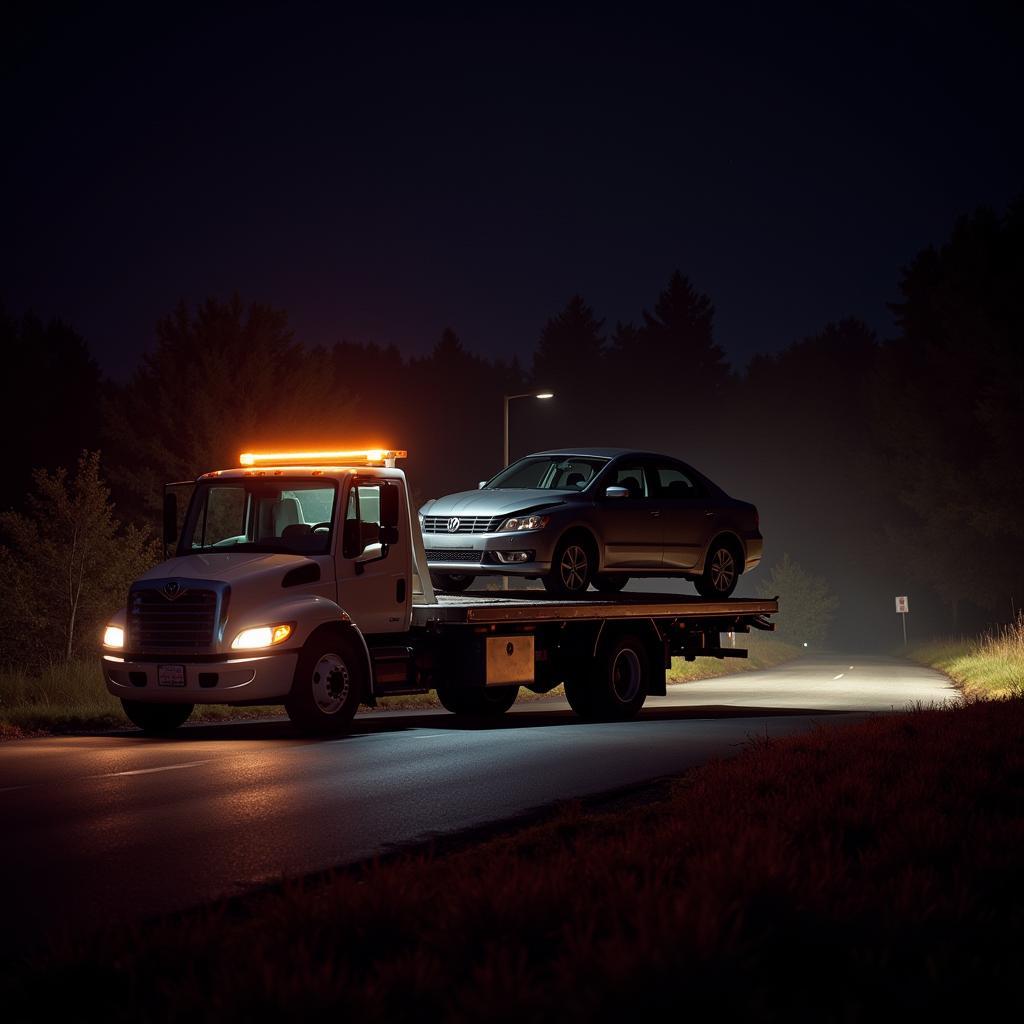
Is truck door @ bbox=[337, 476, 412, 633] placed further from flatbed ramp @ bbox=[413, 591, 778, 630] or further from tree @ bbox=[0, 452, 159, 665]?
tree @ bbox=[0, 452, 159, 665]

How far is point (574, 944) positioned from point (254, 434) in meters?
55.4

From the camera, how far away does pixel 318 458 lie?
600 inches

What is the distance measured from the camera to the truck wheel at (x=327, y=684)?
1368 centimetres

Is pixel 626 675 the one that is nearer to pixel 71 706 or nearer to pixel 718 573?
pixel 718 573

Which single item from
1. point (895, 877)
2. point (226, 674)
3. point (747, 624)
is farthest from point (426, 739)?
point (895, 877)

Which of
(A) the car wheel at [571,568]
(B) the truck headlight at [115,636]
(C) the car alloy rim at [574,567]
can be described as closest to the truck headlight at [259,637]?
(B) the truck headlight at [115,636]

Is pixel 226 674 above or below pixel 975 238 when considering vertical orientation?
below

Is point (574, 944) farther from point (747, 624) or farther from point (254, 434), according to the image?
point (254, 434)

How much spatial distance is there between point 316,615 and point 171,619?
1340mm

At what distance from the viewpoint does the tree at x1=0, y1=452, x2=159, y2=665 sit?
27219 millimetres

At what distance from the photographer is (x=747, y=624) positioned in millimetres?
18719

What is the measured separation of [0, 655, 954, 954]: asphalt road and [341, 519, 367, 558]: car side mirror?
182 cm

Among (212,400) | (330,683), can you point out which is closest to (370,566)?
(330,683)

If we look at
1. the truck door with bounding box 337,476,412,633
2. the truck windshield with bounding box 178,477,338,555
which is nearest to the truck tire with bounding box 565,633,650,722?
the truck door with bounding box 337,476,412,633
